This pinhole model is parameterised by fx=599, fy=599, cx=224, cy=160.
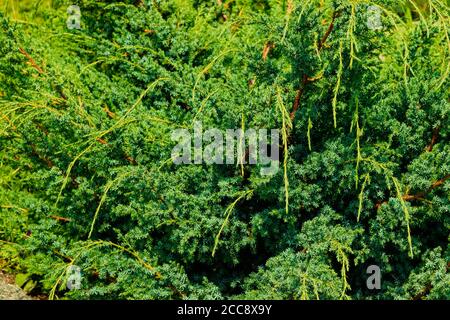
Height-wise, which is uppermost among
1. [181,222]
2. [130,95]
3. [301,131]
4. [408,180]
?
[130,95]

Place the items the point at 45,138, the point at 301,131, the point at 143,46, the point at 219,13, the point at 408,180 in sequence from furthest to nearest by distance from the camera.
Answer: the point at 219,13 → the point at 143,46 → the point at 45,138 → the point at 301,131 → the point at 408,180

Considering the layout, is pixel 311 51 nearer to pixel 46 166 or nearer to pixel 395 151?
pixel 395 151

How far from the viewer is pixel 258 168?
223 cm

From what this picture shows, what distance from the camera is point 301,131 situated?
2.29 m

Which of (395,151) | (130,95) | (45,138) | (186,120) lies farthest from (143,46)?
(395,151)

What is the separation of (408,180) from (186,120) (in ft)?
3.09

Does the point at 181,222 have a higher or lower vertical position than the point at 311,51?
lower

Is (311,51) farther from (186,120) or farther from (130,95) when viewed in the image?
(130,95)

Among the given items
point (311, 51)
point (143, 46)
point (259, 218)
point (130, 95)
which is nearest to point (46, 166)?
point (130, 95)

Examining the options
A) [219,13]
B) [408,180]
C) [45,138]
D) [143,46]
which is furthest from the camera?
[219,13]

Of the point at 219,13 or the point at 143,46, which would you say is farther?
the point at 219,13

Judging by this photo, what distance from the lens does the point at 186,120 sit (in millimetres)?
2537

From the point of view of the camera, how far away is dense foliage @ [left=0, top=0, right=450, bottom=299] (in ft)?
6.97

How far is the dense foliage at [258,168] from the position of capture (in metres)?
2.12
